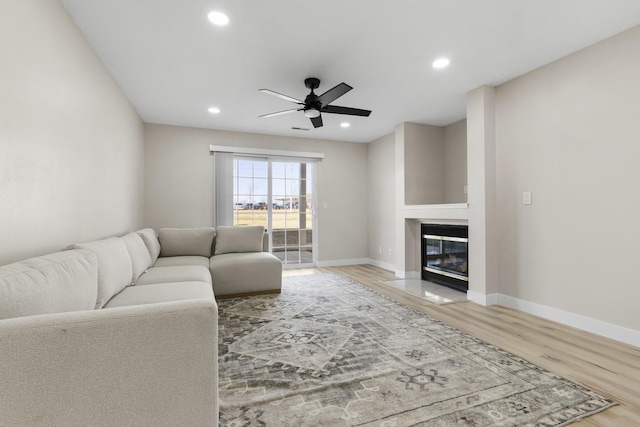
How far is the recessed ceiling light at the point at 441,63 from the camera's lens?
2.97 m

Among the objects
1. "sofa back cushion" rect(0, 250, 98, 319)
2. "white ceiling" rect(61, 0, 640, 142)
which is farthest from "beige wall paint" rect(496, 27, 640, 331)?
"sofa back cushion" rect(0, 250, 98, 319)

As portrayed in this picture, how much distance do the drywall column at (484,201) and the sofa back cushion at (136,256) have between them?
364 cm

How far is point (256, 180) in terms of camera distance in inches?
225

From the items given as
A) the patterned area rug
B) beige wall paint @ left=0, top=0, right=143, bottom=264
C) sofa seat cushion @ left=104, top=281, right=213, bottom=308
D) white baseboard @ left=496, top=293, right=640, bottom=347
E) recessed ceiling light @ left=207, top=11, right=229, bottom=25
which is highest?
recessed ceiling light @ left=207, top=11, right=229, bottom=25

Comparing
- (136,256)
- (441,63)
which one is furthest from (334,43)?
(136,256)

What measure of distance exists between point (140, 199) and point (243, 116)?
2072 mm

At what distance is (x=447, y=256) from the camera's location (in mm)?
4441

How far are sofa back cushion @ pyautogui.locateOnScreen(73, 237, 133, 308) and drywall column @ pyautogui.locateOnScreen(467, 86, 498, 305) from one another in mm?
3630

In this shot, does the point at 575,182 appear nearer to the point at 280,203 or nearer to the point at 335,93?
the point at 335,93

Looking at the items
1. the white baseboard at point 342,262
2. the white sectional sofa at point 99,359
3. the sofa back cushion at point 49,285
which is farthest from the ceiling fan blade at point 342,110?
the white baseboard at point 342,262

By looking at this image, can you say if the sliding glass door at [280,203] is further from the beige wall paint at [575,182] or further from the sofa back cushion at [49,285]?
the sofa back cushion at [49,285]

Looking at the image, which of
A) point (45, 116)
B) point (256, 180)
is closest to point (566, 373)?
point (45, 116)

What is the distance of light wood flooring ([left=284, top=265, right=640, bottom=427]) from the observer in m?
1.71

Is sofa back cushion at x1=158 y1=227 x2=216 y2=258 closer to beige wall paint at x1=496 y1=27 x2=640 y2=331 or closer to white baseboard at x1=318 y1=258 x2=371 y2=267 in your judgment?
white baseboard at x1=318 y1=258 x2=371 y2=267
